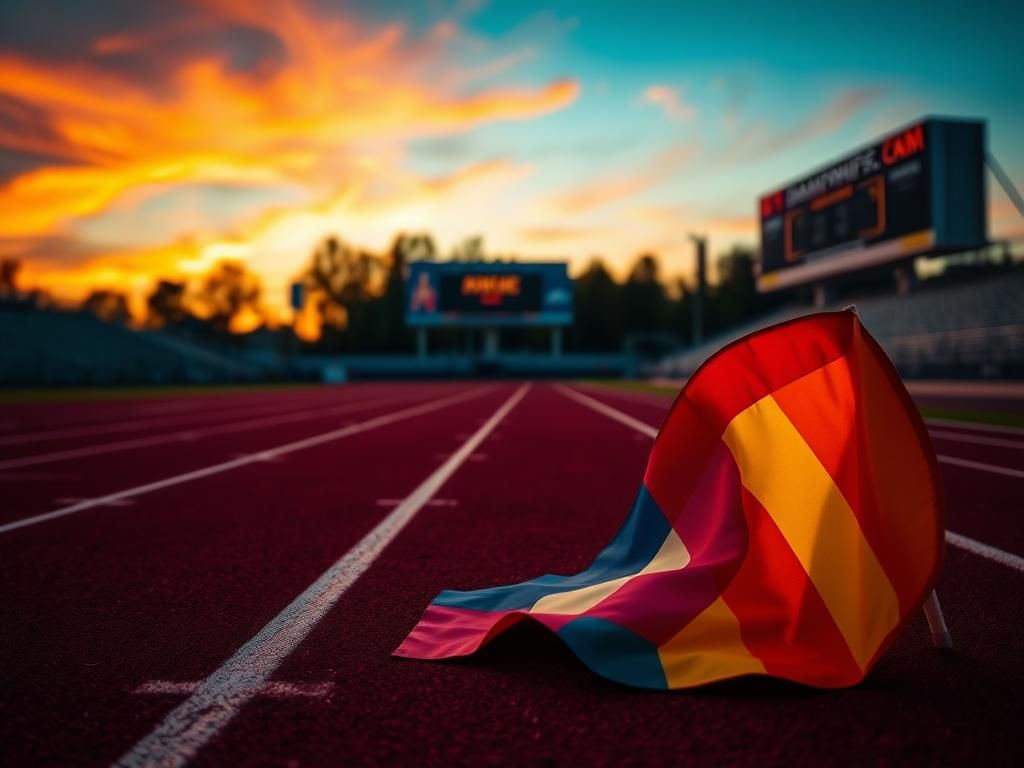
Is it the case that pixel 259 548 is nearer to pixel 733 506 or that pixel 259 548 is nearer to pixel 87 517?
pixel 87 517

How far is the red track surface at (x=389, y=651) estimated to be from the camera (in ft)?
6.71

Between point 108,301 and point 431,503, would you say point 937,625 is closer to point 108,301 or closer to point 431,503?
point 431,503

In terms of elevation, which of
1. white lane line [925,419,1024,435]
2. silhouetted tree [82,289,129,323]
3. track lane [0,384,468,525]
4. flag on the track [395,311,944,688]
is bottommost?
white lane line [925,419,1024,435]

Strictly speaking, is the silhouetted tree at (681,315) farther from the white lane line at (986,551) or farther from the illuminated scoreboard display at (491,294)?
the white lane line at (986,551)

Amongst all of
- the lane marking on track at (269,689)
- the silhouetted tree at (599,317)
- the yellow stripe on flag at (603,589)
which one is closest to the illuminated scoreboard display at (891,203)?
the yellow stripe on flag at (603,589)

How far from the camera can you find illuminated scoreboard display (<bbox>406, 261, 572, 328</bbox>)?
63.5 metres

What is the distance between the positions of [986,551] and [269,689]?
149 inches

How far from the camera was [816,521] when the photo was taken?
104 inches

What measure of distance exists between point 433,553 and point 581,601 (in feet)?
5.11

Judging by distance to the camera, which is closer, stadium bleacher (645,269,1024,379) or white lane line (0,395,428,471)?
white lane line (0,395,428,471)

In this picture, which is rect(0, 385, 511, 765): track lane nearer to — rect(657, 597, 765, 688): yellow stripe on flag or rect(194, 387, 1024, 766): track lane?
rect(194, 387, 1024, 766): track lane

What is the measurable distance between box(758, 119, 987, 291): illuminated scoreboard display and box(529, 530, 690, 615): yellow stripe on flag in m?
30.3

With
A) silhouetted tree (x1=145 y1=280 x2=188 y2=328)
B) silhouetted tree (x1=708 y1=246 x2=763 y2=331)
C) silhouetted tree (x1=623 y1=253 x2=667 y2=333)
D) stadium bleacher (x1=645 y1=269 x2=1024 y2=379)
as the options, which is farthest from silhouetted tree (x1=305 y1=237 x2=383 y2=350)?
stadium bleacher (x1=645 y1=269 x2=1024 y2=379)

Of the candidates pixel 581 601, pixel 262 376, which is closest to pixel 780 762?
pixel 581 601
